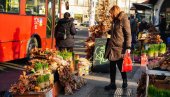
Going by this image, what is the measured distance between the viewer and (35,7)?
16.6m

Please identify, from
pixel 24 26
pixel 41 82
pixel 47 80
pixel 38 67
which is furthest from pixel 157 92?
pixel 24 26

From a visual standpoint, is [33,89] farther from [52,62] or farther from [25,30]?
[25,30]

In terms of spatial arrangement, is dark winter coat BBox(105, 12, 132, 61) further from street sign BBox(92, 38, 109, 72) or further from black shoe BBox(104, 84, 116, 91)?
street sign BBox(92, 38, 109, 72)

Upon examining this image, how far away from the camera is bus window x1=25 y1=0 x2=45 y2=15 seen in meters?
15.9

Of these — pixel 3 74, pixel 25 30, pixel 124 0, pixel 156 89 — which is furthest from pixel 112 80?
pixel 124 0

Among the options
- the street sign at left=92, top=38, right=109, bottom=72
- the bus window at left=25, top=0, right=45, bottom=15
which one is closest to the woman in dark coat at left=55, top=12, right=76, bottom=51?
the street sign at left=92, top=38, right=109, bottom=72

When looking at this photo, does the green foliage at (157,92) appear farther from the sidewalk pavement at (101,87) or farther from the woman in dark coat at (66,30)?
the woman in dark coat at (66,30)

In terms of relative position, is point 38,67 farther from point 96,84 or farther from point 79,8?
point 79,8

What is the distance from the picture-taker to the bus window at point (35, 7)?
15.9m

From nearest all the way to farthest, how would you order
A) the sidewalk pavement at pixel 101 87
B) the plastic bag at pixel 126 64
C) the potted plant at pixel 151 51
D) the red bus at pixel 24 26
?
1. the plastic bag at pixel 126 64
2. the sidewalk pavement at pixel 101 87
3. the red bus at pixel 24 26
4. the potted plant at pixel 151 51

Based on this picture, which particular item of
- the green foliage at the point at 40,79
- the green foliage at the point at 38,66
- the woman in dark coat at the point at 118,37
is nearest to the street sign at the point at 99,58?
the woman in dark coat at the point at 118,37

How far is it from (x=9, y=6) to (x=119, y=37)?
5085 millimetres

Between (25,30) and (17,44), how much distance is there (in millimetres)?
904

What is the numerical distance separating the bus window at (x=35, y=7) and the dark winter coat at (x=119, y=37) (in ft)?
19.4
